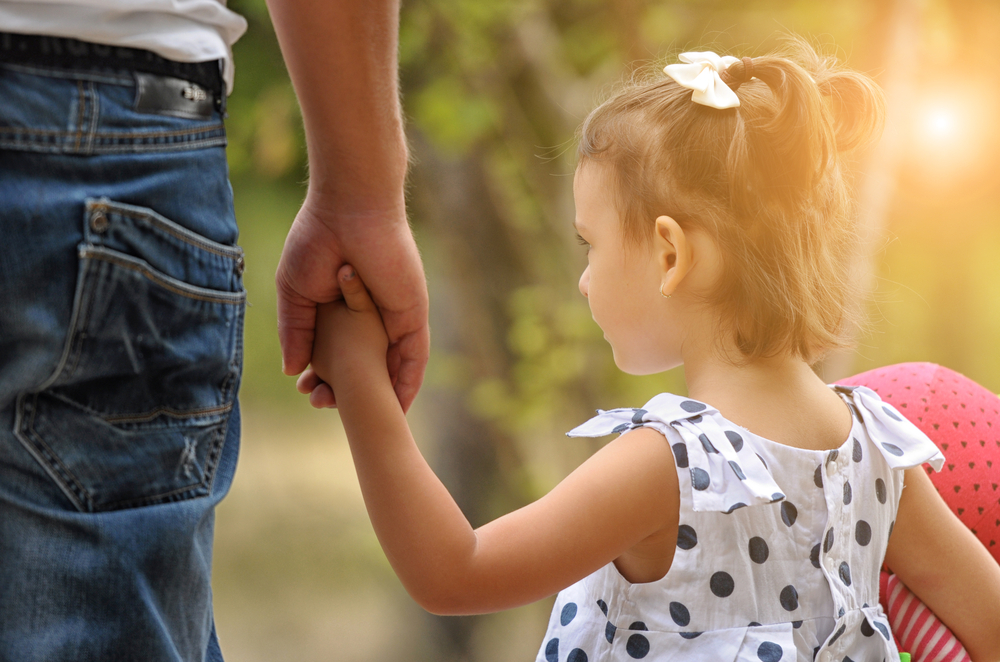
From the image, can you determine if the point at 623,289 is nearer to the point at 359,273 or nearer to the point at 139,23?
the point at 359,273

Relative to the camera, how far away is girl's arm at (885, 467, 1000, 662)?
1.18 metres

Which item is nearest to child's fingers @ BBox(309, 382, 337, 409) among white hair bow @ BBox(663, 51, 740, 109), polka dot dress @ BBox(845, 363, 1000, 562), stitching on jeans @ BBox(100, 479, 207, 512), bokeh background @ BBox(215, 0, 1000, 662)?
stitching on jeans @ BBox(100, 479, 207, 512)

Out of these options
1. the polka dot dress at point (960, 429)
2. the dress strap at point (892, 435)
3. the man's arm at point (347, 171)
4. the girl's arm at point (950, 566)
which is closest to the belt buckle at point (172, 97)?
the man's arm at point (347, 171)

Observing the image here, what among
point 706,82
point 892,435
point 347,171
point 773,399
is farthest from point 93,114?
point 892,435

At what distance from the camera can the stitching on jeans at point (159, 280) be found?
79cm

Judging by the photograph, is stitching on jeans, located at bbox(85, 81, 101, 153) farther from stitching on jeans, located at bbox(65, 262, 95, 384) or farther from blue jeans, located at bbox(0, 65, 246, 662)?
stitching on jeans, located at bbox(65, 262, 95, 384)

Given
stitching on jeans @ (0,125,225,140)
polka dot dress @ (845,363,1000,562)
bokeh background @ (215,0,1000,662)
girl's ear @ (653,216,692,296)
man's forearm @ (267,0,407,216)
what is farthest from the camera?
bokeh background @ (215,0,1000,662)

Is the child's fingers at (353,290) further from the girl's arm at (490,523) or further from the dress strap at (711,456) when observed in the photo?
the dress strap at (711,456)

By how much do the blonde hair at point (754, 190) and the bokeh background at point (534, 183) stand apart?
1.41 metres

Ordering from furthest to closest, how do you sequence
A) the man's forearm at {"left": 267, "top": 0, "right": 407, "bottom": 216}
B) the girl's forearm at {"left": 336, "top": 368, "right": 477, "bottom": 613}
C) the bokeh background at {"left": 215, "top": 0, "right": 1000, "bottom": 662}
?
the bokeh background at {"left": 215, "top": 0, "right": 1000, "bottom": 662}
the girl's forearm at {"left": 336, "top": 368, "right": 477, "bottom": 613}
the man's forearm at {"left": 267, "top": 0, "right": 407, "bottom": 216}

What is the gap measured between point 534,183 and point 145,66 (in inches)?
97.6

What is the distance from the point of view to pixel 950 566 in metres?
1.19

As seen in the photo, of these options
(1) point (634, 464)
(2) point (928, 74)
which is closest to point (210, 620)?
(1) point (634, 464)

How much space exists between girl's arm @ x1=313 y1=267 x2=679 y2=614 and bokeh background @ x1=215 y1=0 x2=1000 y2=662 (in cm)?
171
